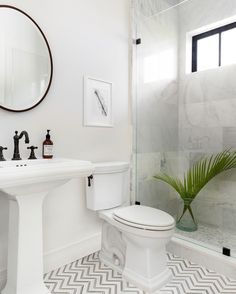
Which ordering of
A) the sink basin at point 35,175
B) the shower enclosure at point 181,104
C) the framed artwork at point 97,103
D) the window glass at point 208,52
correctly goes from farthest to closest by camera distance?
the window glass at point 208,52
the shower enclosure at point 181,104
the framed artwork at point 97,103
the sink basin at point 35,175

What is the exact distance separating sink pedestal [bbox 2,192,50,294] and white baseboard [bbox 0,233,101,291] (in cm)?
27

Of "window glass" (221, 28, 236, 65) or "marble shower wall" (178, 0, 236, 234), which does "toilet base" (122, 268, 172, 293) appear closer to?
"marble shower wall" (178, 0, 236, 234)

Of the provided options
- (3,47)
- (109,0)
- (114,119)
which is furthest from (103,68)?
(3,47)

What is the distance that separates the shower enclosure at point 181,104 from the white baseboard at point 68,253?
62 centimetres

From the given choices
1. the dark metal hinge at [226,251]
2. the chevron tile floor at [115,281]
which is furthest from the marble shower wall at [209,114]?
the chevron tile floor at [115,281]

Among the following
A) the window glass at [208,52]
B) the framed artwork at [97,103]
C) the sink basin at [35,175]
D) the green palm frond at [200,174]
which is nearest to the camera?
the sink basin at [35,175]

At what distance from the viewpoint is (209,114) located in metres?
2.48

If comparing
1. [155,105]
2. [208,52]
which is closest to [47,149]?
[155,105]

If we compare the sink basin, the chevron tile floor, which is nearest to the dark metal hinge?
the chevron tile floor

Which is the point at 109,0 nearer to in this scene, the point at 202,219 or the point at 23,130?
the point at 23,130

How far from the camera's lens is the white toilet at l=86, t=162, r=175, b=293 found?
62.5 inches

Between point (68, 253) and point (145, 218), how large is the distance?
2.44ft

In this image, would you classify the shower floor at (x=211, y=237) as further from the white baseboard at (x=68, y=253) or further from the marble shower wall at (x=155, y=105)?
the white baseboard at (x=68, y=253)

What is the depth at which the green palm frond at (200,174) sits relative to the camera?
7.45ft
